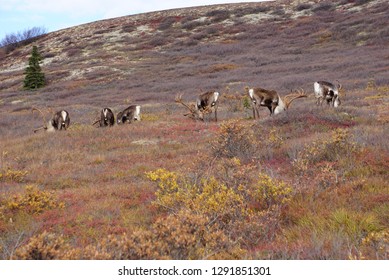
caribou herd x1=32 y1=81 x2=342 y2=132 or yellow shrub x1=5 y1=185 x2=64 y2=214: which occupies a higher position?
yellow shrub x1=5 y1=185 x2=64 y2=214

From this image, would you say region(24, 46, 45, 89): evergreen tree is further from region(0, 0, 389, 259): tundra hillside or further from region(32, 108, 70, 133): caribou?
region(32, 108, 70, 133): caribou

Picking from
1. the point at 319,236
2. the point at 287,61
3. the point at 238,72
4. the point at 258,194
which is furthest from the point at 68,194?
the point at 287,61

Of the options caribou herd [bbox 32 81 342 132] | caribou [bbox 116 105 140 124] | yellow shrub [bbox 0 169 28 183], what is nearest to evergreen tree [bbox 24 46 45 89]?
caribou herd [bbox 32 81 342 132]

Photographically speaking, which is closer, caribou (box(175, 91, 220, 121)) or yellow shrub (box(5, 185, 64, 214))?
yellow shrub (box(5, 185, 64, 214))

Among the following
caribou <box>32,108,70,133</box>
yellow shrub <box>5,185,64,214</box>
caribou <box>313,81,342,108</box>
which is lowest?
caribou <box>313,81,342,108</box>

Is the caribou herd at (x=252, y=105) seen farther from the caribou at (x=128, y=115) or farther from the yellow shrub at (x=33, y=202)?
the yellow shrub at (x=33, y=202)

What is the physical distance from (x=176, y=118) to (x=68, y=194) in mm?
11096

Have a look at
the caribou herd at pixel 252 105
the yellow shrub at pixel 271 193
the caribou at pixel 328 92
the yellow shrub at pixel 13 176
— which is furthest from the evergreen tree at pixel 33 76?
the yellow shrub at pixel 271 193

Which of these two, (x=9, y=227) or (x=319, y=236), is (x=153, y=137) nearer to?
(x=9, y=227)

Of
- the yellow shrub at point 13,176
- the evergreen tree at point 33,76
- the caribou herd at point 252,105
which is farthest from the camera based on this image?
the evergreen tree at point 33,76

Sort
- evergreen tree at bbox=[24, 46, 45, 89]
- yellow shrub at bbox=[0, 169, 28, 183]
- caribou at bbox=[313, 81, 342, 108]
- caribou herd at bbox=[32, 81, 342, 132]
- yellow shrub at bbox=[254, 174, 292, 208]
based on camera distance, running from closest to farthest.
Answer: yellow shrub at bbox=[254, 174, 292, 208] < yellow shrub at bbox=[0, 169, 28, 183] < caribou herd at bbox=[32, 81, 342, 132] < caribou at bbox=[313, 81, 342, 108] < evergreen tree at bbox=[24, 46, 45, 89]

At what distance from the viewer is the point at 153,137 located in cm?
1461

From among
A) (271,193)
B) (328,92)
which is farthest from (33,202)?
(328,92)

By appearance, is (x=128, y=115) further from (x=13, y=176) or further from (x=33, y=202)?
(x=33, y=202)
